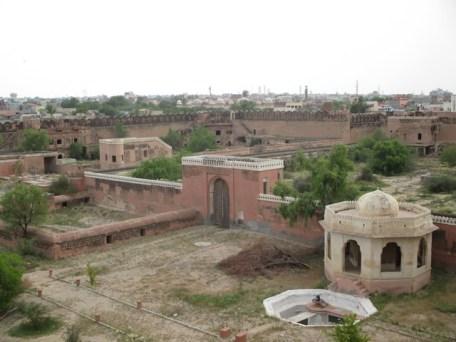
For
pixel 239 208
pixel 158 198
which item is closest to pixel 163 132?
pixel 158 198

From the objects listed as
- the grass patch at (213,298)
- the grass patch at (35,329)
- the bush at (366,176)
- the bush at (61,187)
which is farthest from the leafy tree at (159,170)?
the grass patch at (35,329)

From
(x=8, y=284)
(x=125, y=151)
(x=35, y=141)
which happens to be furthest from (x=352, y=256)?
(x=35, y=141)

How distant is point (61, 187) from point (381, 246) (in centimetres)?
1650

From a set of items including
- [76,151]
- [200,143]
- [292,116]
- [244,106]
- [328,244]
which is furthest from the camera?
[244,106]

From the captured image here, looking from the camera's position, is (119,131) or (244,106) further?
(244,106)

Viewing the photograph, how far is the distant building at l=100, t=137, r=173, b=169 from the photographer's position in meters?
34.8

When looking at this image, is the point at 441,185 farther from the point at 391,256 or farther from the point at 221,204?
the point at 391,256

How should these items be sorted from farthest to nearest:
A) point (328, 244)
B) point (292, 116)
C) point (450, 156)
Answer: point (292, 116), point (450, 156), point (328, 244)

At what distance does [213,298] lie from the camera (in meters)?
13.7

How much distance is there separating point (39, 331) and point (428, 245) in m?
9.17

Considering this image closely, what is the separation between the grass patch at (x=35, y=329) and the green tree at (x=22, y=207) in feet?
22.1

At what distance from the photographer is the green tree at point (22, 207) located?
1845cm

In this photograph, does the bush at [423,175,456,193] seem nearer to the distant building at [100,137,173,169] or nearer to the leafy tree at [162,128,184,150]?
the distant building at [100,137,173,169]

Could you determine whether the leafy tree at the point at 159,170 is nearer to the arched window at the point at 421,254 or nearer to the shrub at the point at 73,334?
the arched window at the point at 421,254
